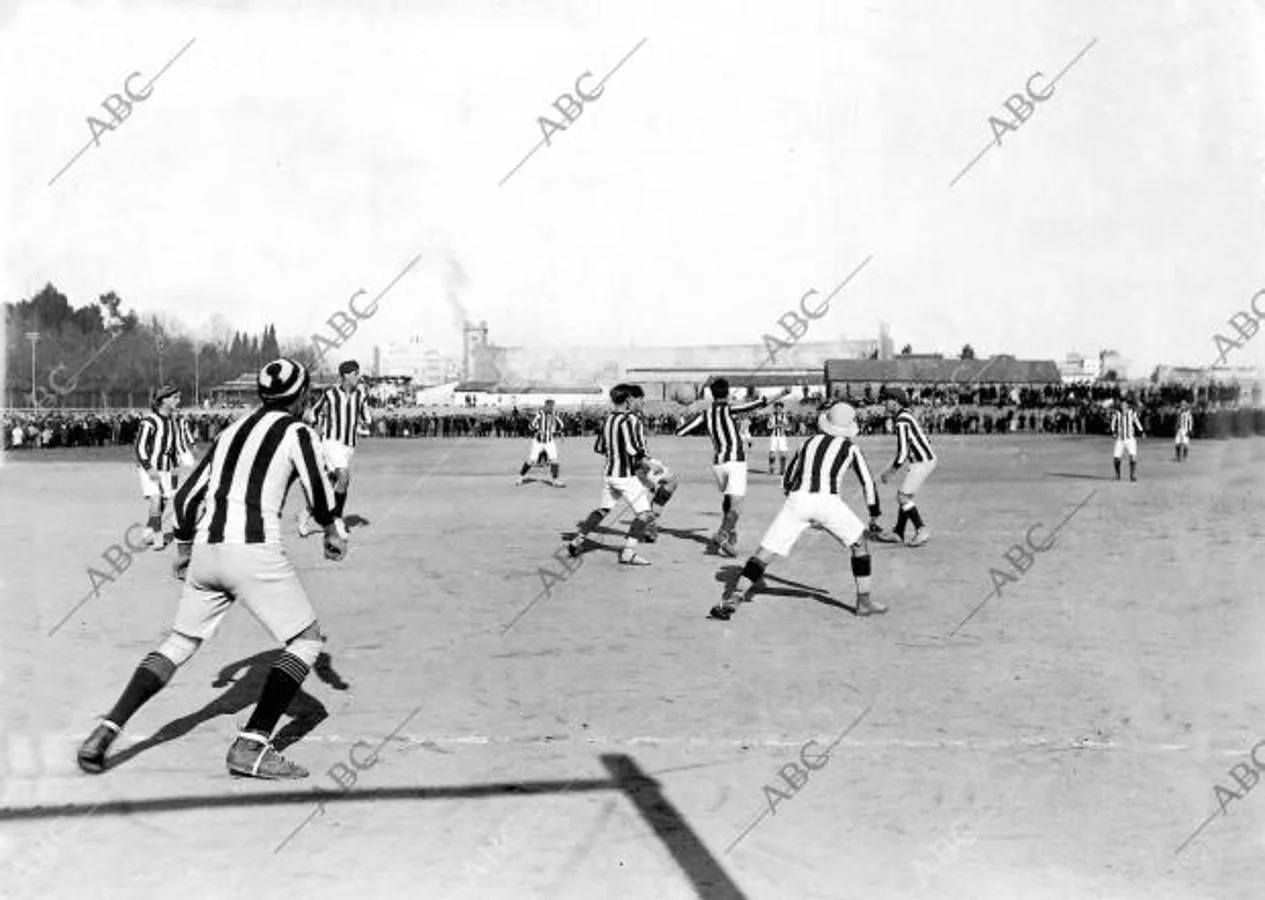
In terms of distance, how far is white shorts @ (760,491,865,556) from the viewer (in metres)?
9.14

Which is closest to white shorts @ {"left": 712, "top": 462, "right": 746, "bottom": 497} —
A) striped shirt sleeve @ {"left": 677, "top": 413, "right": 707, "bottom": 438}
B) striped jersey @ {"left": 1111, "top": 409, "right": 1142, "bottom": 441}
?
striped shirt sleeve @ {"left": 677, "top": 413, "right": 707, "bottom": 438}

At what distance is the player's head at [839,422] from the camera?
9.30m

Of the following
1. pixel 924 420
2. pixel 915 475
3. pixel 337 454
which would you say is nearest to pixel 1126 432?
pixel 915 475

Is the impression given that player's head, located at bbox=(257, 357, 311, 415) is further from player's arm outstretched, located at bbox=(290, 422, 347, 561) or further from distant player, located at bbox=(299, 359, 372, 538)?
distant player, located at bbox=(299, 359, 372, 538)

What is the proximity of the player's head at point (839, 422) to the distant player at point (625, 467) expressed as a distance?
9.77 feet

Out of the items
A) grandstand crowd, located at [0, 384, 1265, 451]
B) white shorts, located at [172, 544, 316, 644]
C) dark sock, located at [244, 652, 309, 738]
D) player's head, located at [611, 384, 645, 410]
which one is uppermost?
player's head, located at [611, 384, 645, 410]

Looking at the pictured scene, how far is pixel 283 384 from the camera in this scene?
5.70 m

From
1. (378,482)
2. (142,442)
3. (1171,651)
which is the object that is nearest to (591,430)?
(378,482)

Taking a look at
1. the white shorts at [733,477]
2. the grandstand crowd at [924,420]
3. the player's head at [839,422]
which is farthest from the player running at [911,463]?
the grandstand crowd at [924,420]

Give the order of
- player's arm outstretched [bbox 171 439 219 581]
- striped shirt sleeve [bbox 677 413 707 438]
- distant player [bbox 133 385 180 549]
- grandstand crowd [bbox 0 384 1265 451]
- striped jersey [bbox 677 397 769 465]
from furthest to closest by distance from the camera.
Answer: grandstand crowd [bbox 0 384 1265 451] < distant player [bbox 133 385 180 549] < striped jersey [bbox 677 397 769 465] < striped shirt sleeve [bbox 677 413 707 438] < player's arm outstretched [bbox 171 439 219 581]

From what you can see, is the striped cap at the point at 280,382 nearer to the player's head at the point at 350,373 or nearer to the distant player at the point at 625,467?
the distant player at the point at 625,467

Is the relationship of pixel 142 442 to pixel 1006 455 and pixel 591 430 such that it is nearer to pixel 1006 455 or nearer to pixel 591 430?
pixel 1006 455

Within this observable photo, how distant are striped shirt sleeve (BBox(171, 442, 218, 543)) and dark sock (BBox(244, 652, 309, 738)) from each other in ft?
2.59

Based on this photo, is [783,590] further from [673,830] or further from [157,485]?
[157,485]
